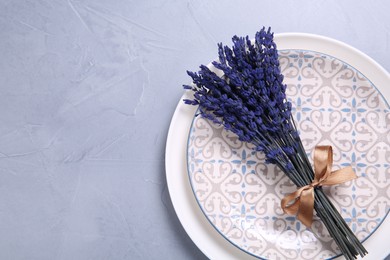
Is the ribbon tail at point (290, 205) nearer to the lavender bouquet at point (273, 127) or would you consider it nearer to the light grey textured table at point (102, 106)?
the lavender bouquet at point (273, 127)

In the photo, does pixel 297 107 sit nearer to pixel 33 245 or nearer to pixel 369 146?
pixel 369 146

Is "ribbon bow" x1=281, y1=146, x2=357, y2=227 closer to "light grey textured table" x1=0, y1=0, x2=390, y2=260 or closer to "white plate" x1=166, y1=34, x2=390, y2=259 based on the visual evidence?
"white plate" x1=166, y1=34, x2=390, y2=259

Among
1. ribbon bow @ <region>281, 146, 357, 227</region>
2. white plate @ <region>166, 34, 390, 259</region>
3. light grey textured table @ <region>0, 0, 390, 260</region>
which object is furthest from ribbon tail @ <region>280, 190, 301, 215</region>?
light grey textured table @ <region>0, 0, 390, 260</region>

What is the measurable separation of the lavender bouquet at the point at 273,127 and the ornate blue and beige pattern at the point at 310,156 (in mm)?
55

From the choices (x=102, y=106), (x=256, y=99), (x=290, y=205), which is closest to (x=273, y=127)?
(x=256, y=99)

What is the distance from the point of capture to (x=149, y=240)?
1.06 metres

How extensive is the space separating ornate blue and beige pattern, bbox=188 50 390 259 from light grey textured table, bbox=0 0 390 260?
12cm

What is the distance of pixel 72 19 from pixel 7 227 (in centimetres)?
51

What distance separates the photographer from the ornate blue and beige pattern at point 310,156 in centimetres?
95

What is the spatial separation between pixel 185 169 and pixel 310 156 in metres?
0.27

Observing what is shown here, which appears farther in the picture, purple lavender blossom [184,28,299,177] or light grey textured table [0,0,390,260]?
light grey textured table [0,0,390,260]

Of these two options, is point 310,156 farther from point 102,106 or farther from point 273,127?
point 102,106

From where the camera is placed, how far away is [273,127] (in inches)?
34.7

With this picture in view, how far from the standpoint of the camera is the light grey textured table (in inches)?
41.6
